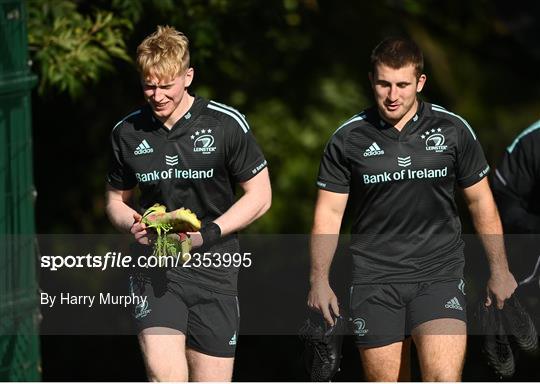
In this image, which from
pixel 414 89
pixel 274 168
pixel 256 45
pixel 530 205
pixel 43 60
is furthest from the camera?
pixel 274 168

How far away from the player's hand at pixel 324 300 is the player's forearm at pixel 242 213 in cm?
52

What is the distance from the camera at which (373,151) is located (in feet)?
22.8

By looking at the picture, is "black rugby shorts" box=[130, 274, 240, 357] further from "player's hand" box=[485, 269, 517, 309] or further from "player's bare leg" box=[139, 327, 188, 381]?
"player's hand" box=[485, 269, 517, 309]

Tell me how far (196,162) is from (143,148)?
0.31 meters

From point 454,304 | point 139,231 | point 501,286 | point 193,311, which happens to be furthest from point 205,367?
point 501,286

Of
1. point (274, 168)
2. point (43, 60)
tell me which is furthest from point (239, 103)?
point (43, 60)

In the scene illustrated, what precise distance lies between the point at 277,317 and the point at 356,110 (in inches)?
92.2

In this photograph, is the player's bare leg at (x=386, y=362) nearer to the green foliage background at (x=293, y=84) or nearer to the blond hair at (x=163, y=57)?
the blond hair at (x=163, y=57)

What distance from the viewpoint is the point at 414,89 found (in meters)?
6.81

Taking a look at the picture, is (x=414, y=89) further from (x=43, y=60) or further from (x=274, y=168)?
(x=274, y=168)

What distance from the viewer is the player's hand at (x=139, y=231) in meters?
6.74

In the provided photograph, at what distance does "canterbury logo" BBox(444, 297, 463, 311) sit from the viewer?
688cm

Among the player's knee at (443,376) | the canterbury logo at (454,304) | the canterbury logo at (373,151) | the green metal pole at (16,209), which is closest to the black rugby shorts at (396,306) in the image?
the canterbury logo at (454,304)

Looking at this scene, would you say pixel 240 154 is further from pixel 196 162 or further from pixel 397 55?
pixel 397 55
